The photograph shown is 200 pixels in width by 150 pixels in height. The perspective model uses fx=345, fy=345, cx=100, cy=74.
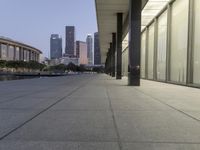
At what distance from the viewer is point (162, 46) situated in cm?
3281

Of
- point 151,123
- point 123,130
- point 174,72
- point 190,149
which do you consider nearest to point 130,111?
point 151,123

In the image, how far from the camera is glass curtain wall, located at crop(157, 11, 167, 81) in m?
31.3

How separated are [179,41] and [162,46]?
721 cm

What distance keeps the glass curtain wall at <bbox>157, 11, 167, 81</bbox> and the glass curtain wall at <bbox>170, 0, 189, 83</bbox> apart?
2.88 metres

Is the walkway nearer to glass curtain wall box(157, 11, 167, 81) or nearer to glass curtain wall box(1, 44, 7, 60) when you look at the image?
glass curtain wall box(157, 11, 167, 81)

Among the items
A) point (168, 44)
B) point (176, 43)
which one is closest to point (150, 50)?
point (168, 44)

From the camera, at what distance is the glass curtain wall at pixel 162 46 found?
3130 centimetres

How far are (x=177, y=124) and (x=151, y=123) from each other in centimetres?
53

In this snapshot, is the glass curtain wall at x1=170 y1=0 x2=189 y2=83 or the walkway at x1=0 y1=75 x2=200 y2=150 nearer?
the walkway at x1=0 y1=75 x2=200 y2=150

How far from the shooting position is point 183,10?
24516mm

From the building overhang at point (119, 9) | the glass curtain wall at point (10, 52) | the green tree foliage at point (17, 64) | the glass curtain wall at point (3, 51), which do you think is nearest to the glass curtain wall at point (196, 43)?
the building overhang at point (119, 9)

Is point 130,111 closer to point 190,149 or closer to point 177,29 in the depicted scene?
point 190,149

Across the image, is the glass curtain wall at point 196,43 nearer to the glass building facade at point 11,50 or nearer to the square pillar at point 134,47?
the square pillar at point 134,47

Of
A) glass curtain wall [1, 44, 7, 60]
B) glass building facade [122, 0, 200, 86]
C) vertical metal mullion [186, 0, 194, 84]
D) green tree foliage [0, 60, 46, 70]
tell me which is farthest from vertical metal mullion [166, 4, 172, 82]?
glass curtain wall [1, 44, 7, 60]
